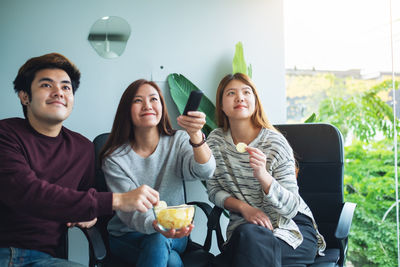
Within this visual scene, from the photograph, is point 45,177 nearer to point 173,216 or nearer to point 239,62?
point 173,216

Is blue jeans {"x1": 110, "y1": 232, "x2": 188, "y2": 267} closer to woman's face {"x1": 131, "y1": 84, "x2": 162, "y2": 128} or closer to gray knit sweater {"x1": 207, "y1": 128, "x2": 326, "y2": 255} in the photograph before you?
gray knit sweater {"x1": 207, "y1": 128, "x2": 326, "y2": 255}

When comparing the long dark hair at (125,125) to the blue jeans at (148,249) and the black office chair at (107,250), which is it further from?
the blue jeans at (148,249)

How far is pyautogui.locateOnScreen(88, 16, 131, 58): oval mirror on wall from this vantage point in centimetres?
242

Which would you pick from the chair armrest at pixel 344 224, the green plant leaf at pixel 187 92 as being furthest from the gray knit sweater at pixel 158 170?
the chair armrest at pixel 344 224

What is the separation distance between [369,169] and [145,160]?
2586 mm

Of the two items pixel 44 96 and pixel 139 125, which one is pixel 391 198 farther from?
pixel 44 96

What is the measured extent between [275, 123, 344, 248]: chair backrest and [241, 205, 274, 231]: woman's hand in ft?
1.54

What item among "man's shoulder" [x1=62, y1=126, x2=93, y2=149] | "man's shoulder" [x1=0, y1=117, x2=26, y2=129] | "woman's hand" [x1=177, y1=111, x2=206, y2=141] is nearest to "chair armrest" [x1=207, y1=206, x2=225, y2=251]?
"woman's hand" [x1=177, y1=111, x2=206, y2=141]

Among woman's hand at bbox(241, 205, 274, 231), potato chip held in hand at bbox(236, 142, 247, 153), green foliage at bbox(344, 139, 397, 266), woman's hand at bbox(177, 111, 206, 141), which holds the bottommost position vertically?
green foliage at bbox(344, 139, 397, 266)

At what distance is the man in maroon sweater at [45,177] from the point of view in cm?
129

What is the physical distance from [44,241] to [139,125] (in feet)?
2.29

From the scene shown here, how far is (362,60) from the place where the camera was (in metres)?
3.46

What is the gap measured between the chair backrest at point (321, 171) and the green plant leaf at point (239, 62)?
0.60m

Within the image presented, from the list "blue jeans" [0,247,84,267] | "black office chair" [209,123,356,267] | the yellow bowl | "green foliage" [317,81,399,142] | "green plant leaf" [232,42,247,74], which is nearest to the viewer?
the yellow bowl
